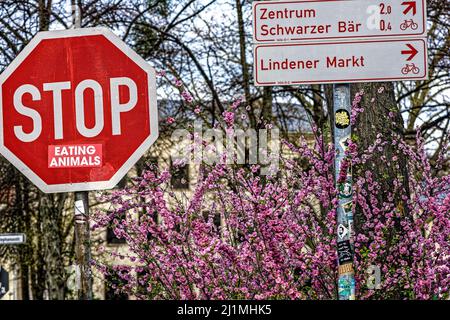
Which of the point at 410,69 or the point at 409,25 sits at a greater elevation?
the point at 409,25

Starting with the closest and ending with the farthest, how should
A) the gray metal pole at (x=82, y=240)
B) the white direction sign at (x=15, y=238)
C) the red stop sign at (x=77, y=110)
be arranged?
the gray metal pole at (x=82, y=240)
the red stop sign at (x=77, y=110)
the white direction sign at (x=15, y=238)

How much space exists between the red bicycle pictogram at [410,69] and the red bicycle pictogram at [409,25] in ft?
0.61

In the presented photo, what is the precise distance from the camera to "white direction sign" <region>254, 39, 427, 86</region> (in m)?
4.92

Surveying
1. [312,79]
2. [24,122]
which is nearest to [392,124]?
[312,79]

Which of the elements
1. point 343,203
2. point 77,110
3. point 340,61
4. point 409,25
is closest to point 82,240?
point 77,110

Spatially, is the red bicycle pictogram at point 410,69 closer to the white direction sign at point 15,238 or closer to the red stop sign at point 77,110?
the red stop sign at point 77,110

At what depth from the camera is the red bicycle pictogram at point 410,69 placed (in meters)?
5.00

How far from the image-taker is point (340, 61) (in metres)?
4.94

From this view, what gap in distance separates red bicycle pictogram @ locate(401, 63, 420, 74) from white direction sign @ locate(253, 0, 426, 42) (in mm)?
156

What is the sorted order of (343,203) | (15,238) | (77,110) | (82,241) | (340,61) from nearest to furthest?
(82,241), (77,110), (340,61), (343,203), (15,238)

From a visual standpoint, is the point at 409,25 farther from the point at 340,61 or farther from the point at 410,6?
the point at 340,61

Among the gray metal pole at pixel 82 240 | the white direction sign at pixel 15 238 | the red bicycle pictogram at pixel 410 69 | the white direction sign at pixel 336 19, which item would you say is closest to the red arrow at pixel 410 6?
the white direction sign at pixel 336 19

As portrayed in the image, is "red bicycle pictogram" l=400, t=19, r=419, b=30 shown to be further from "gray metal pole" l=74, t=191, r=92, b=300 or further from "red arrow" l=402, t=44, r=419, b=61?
"gray metal pole" l=74, t=191, r=92, b=300

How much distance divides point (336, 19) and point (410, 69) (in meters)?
0.46
